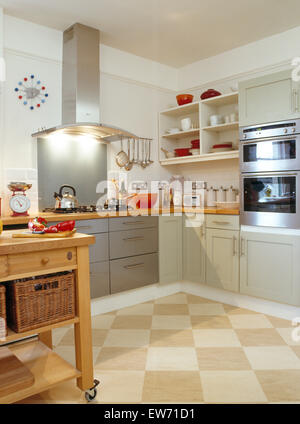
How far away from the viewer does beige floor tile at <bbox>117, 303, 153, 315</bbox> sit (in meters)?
3.24

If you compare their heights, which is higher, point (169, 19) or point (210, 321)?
point (169, 19)

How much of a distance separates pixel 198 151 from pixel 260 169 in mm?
1008

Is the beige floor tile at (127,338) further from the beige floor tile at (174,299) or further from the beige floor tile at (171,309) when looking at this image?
the beige floor tile at (174,299)

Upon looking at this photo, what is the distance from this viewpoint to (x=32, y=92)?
3.21 meters

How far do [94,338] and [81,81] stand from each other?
7.45 feet

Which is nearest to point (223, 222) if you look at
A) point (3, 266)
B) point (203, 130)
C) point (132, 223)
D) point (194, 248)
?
point (194, 248)

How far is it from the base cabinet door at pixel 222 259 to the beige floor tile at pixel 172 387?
134 centimetres

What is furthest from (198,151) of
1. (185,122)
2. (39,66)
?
(39,66)

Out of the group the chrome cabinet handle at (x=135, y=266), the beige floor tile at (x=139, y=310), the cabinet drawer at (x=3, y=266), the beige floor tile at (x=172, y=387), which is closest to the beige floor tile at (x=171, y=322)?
the beige floor tile at (x=139, y=310)

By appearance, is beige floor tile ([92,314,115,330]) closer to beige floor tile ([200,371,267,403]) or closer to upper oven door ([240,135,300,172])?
beige floor tile ([200,371,267,403])

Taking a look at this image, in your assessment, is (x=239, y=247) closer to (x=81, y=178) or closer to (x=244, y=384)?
(x=244, y=384)

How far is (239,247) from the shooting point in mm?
3260

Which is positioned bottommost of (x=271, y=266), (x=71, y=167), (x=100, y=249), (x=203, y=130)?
(x=271, y=266)

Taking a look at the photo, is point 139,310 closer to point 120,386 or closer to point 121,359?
point 121,359
